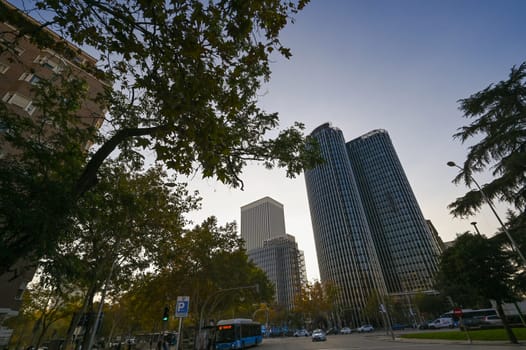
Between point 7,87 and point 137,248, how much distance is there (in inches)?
764

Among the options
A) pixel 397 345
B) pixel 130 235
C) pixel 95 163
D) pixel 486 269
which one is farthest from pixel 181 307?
pixel 486 269

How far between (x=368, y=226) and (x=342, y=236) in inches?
728

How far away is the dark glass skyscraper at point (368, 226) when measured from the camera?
3253 inches

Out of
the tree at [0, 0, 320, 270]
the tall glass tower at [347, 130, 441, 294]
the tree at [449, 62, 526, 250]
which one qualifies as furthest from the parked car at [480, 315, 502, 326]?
the tall glass tower at [347, 130, 441, 294]

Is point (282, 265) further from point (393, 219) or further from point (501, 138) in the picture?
point (501, 138)

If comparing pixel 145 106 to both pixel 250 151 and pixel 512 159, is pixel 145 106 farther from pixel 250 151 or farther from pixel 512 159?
pixel 512 159

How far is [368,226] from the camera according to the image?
9812cm

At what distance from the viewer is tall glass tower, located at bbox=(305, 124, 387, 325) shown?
78.6 m

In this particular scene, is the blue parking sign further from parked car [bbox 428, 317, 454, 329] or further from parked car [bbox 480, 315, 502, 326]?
parked car [bbox 428, 317, 454, 329]

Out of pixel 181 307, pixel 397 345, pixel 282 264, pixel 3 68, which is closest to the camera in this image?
pixel 181 307

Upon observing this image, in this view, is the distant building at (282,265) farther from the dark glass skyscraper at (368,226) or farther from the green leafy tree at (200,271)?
the green leafy tree at (200,271)

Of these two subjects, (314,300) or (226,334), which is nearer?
(226,334)

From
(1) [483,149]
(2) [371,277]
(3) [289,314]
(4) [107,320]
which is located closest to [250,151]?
(1) [483,149]

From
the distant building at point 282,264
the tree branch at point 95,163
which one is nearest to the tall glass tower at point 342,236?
the distant building at point 282,264
